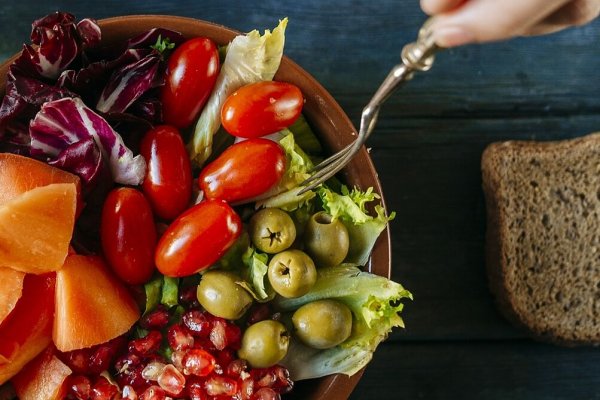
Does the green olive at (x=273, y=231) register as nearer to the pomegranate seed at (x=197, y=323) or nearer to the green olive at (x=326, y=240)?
the green olive at (x=326, y=240)

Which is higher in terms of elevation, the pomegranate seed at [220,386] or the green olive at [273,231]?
the green olive at [273,231]

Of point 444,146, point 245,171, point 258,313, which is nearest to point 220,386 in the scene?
point 258,313

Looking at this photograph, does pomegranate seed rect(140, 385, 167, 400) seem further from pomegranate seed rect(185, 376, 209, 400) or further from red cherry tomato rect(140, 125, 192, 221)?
red cherry tomato rect(140, 125, 192, 221)

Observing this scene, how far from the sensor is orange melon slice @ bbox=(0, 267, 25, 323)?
1.13m

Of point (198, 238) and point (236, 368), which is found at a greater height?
point (198, 238)

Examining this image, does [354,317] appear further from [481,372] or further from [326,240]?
[481,372]

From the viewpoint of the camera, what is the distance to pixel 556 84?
1.65 metres

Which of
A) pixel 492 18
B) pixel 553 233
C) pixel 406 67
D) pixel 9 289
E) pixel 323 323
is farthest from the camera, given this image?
pixel 553 233

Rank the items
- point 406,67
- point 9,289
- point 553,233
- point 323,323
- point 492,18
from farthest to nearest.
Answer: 1. point 553,233
2. point 323,323
3. point 9,289
4. point 406,67
5. point 492,18

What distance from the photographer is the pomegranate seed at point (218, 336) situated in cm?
123

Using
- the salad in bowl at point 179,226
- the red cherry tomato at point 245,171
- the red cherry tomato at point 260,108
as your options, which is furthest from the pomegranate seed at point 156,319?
the red cherry tomato at point 260,108

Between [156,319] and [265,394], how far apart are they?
22cm

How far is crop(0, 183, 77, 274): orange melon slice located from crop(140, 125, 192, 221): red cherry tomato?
5.7 inches

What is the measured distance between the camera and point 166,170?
4.11ft
